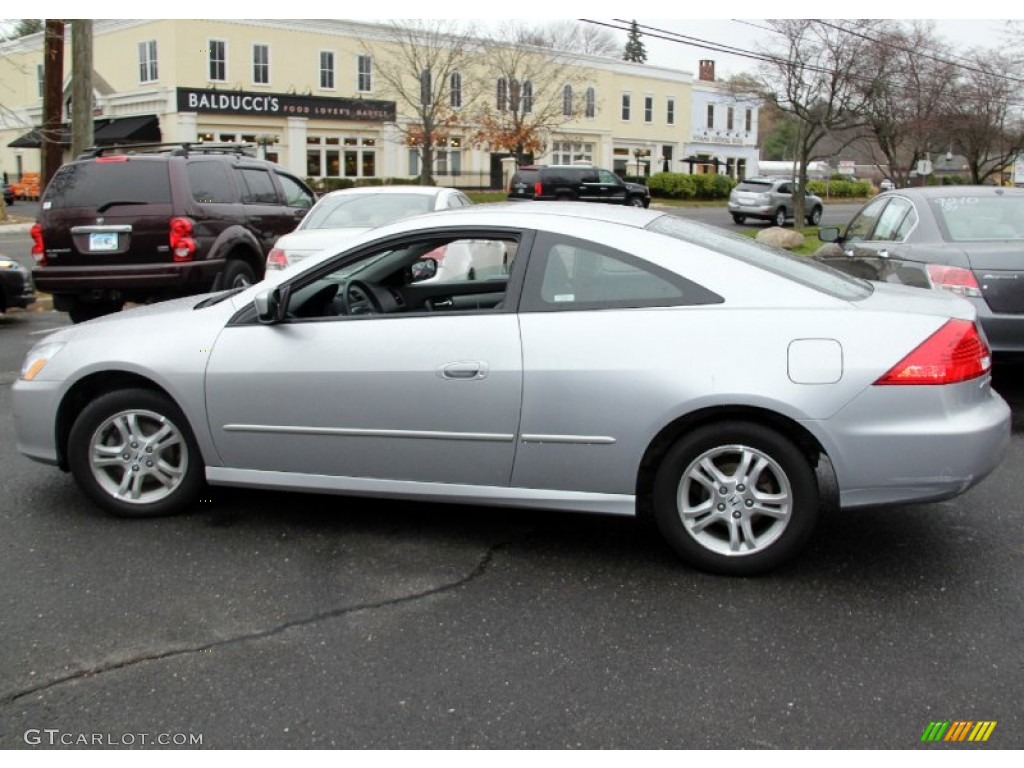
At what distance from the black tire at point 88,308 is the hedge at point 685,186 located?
42392 mm

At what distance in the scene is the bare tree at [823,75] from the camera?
23328mm

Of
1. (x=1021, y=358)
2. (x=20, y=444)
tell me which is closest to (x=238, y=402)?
(x=20, y=444)

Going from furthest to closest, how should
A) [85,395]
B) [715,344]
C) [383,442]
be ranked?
[85,395], [383,442], [715,344]

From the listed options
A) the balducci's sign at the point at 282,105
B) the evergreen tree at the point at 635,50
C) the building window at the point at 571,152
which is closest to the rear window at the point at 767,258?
the balducci's sign at the point at 282,105

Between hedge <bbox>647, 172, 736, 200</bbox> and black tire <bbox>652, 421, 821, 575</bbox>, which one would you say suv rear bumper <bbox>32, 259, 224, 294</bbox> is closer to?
black tire <bbox>652, 421, 821, 575</bbox>

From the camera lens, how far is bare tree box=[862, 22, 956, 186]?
76.1ft

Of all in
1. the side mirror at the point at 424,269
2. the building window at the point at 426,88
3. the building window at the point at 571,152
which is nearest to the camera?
the side mirror at the point at 424,269

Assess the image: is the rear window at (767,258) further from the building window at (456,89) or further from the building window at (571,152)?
the building window at (571,152)

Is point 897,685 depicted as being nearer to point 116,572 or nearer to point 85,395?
point 116,572

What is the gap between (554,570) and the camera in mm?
4195

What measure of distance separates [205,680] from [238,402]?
1521mm

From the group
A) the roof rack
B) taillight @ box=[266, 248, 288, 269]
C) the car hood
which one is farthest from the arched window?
taillight @ box=[266, 248, 288, 269]

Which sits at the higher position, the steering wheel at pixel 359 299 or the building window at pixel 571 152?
the building window at pixel 571 152

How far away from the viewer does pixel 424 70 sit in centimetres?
4556
